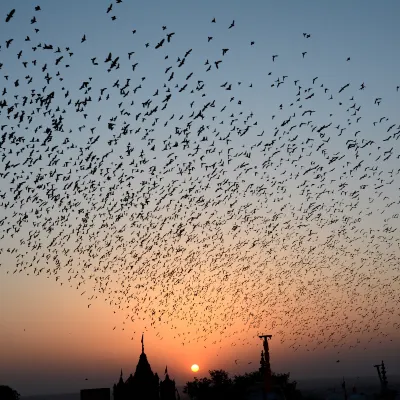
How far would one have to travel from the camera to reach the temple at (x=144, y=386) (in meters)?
81.2

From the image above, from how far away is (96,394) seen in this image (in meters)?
48.8

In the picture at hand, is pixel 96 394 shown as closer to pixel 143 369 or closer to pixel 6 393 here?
pixel 143 369

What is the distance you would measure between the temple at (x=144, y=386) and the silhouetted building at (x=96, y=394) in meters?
33.2

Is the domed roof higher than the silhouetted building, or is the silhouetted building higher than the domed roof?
the domed roof

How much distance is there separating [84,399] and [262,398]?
14.5 meters

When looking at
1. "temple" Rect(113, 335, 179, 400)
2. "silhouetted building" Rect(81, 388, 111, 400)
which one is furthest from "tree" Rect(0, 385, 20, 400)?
"silhouetted building" Rect(81, 388, 111, 400)

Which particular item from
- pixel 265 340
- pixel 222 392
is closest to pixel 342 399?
pixel 222 392

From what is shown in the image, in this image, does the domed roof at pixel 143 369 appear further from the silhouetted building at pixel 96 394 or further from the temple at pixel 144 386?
the silhouetted building at pixel 96 394

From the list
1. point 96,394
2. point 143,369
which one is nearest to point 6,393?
point 143,369

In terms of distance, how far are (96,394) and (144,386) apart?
1346 inches

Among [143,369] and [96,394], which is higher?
[143,369]

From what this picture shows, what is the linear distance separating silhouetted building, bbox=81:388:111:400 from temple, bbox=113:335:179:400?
109 ft

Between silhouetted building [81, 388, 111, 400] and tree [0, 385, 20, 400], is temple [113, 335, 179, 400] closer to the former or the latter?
tree [0, 385, 20, 400]

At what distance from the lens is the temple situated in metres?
81.2
